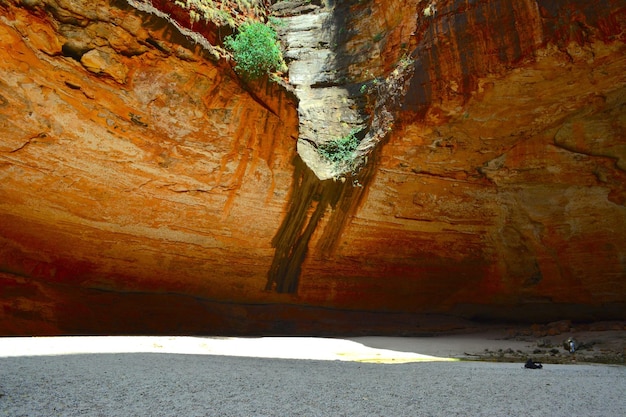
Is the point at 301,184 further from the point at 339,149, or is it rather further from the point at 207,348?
the point at 207,348

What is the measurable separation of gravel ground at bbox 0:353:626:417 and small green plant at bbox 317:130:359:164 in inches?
226

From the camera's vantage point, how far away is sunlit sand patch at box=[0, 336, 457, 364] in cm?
449

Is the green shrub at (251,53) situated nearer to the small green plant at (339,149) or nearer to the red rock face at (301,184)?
the red rock face at (301,184)

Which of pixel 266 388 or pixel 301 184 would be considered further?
pixel 301 184

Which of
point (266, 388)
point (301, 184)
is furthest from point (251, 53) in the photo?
point (266, 388)

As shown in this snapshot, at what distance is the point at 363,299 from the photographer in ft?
34.5

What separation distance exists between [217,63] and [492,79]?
5041 mm

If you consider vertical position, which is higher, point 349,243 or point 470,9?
point 470,9

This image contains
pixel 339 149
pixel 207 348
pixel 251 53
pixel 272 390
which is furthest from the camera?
pixel 339 149

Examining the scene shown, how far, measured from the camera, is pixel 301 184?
8656mm

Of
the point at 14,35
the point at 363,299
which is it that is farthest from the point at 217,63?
the point at 363,299

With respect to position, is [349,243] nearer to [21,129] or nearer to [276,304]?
[276,304]

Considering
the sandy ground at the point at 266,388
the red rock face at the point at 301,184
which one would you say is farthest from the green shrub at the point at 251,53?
the sandy ground at the point at 266,388

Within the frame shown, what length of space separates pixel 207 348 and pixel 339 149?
522 centimetres
